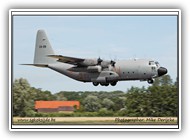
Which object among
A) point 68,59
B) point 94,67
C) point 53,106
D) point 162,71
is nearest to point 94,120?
point 53,106

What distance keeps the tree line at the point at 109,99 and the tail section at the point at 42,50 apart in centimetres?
29

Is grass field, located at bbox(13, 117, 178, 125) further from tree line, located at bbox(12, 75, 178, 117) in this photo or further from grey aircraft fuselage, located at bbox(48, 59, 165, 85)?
grey aircraft fuselage, located at bbox(48, 59, 165, 85)

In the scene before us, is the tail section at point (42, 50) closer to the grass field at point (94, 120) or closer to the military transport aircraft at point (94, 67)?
the military transport aircraft at point (94, 67)

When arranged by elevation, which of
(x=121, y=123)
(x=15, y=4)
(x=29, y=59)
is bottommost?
(x=121, y=123)

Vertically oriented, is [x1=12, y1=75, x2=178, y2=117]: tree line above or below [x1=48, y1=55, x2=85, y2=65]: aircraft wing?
below

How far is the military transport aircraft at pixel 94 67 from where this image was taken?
8656 millimetres

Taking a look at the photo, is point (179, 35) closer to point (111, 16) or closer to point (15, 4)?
point (111, 16)

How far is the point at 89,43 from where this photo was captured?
28.5 ft

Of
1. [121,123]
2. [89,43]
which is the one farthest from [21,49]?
[121,123]

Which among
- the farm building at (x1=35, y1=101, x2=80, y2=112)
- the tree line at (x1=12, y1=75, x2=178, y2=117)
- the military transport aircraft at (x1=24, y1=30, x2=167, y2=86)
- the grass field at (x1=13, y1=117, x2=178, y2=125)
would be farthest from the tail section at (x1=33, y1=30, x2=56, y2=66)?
the grass field at (x1=13, y1=117, x2=178, y2=125)

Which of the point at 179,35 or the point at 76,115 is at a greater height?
the point at 179,35

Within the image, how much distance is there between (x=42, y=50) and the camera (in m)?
8.72

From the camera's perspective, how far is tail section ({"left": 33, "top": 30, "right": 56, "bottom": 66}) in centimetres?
864

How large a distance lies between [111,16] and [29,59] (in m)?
1.00
